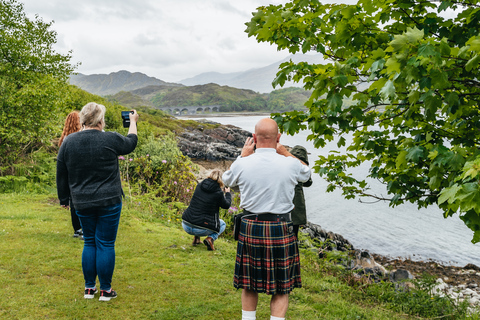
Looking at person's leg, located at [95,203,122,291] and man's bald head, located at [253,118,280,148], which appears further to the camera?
person's leg, located at [95,203,122,291]

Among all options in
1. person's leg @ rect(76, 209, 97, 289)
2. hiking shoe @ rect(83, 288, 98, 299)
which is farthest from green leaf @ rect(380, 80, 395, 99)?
hiking shoe @ rect(83, 288, 98, 299)

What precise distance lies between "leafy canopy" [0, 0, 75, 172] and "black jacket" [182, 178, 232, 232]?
7.46 m

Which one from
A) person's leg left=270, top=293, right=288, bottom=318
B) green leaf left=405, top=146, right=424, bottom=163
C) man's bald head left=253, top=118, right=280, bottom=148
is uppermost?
man's bald head left=253, top=118, right=280, bottom=148

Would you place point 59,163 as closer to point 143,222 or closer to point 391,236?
point 143,222

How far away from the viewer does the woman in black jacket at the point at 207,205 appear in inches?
257

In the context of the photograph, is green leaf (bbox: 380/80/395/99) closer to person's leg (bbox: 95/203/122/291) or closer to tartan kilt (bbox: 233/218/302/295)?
tartan kilt (bbox: 233/218/302/295)

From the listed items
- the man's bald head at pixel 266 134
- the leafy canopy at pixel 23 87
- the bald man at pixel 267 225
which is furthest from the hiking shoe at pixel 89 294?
the leafy canopy at pixel 23 87

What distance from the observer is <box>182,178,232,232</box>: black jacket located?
653 centimetres

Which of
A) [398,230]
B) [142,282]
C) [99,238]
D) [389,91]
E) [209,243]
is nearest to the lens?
[389,91]

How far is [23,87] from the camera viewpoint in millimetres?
11539

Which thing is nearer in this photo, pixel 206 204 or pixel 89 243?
pixel 89 243

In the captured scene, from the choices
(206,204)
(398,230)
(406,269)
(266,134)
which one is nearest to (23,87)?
(206,204)

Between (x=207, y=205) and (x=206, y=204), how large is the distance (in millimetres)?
30

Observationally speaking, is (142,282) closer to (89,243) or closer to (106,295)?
(106,295)
